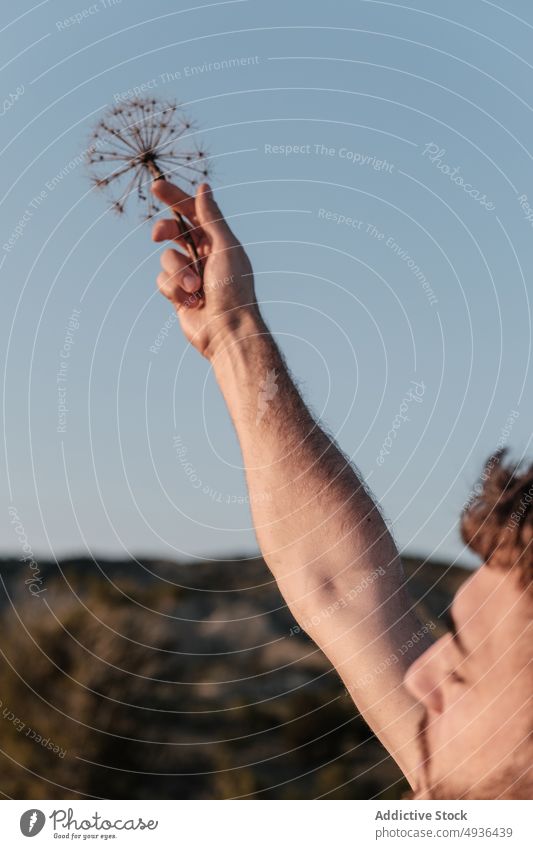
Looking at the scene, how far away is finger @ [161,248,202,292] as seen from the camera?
1.97m

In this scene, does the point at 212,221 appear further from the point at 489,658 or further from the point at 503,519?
the point at 489,658

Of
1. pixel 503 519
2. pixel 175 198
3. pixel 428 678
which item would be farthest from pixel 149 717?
pixel 503 519

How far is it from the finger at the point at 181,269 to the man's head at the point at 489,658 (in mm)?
659

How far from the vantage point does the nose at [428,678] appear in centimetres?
151

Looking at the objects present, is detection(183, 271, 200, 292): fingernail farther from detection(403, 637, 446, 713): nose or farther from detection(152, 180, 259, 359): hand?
detection(403, 637, 446, 713): nose

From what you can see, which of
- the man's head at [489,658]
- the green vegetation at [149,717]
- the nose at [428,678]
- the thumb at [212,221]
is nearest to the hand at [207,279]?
the thumb at [212,221]

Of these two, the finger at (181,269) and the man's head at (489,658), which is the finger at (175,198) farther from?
the man's head at (489,658)

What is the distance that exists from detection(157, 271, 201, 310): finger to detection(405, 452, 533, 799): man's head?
675 mm

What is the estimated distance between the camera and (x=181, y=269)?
1993 mm

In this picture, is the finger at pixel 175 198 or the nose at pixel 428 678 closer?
the nose at pixel 428 678

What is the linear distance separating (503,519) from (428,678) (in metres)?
0.24

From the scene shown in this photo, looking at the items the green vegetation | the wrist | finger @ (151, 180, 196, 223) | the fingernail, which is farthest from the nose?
the green vegetation
